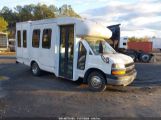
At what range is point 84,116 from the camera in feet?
A: 26.5

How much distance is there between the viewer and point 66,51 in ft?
42.3

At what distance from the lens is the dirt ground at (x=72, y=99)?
27.5 feet

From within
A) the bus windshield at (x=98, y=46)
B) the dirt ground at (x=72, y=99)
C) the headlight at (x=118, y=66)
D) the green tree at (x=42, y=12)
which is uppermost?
the green tree at (x=42, y=12)

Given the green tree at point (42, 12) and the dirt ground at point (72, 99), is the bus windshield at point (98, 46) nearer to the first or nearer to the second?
the dirt ground at point (72, 99)

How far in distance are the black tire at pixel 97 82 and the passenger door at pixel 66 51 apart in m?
1.26

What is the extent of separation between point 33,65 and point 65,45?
3.10m

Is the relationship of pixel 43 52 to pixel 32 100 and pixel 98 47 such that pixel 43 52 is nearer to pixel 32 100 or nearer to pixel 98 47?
pixel 98 47

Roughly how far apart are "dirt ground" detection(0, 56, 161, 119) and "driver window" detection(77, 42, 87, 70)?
2.89 ft

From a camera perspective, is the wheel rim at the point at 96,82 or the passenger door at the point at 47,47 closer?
the wheel rim at the point at 96,82

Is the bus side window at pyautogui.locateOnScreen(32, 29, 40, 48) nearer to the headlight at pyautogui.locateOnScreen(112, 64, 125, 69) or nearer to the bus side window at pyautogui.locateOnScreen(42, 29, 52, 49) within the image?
the bus side window at pyautogui.locateOnScreen(42, 29, 52, 49)

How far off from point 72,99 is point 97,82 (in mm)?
1714

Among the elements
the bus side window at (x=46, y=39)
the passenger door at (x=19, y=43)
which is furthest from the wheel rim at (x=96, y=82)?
the passenger door at (x=19, y=43)

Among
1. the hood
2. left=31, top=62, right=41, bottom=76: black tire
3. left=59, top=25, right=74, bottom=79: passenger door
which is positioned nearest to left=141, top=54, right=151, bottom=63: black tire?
left=31, top=62, right=41, bottom=76: black tire

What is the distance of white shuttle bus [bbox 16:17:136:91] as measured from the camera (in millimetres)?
11320
